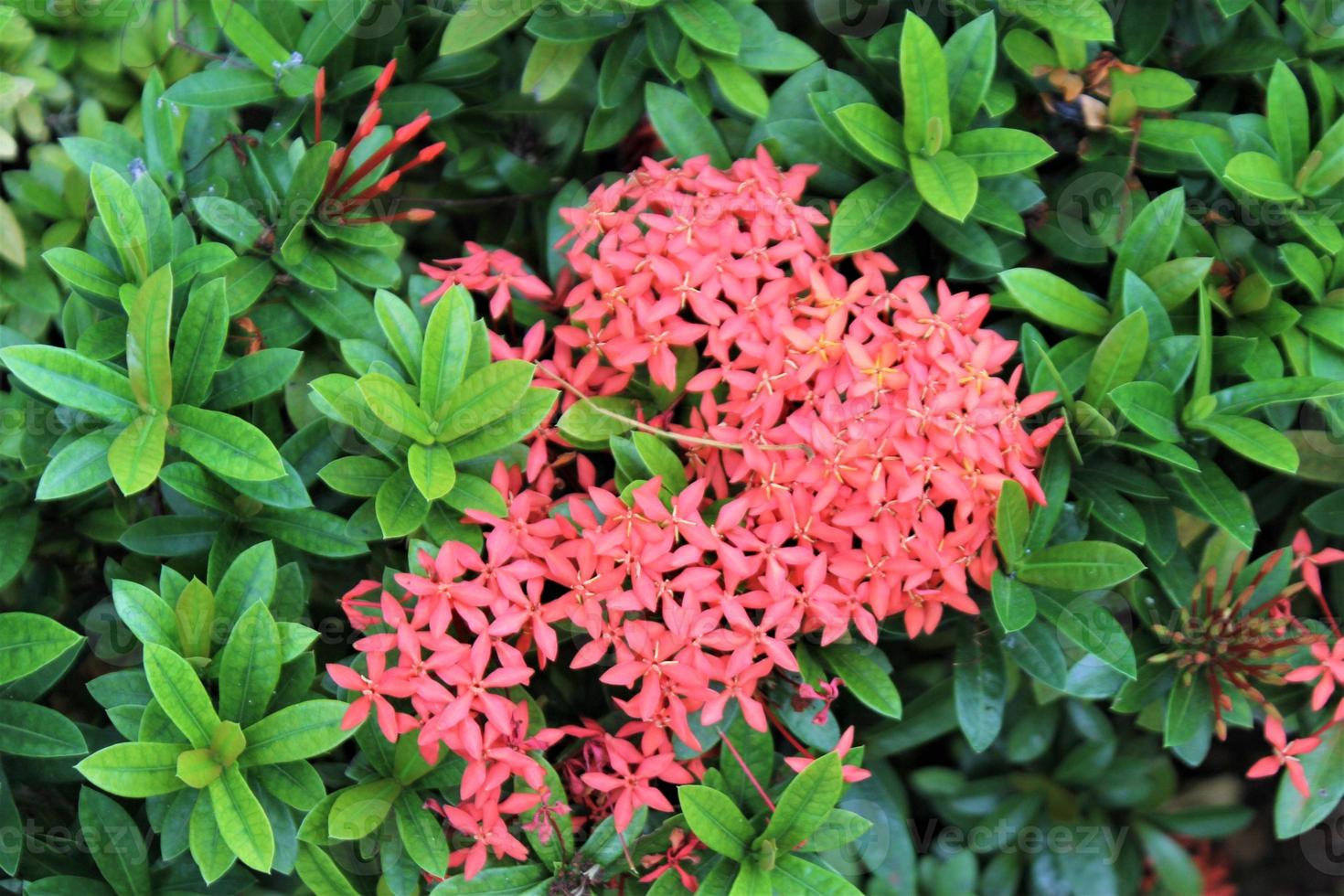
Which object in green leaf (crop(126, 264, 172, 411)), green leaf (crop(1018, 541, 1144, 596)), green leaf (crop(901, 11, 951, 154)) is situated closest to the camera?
green leaf (crop(126, 264, 172, 411))

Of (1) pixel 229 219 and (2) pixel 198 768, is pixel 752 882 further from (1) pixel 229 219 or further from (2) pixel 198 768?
(1) pixel 229 219

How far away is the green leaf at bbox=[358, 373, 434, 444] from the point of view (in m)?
1.68

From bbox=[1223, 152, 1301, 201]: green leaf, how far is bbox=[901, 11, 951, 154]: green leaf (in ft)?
1.61

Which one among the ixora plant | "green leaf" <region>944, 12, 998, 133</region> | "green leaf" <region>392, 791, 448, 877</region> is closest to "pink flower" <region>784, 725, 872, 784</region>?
the ixora plant

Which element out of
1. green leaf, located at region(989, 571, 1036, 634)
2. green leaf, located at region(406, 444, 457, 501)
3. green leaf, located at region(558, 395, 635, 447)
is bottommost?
green leaf, located at region(989, 571, 1036, 634)

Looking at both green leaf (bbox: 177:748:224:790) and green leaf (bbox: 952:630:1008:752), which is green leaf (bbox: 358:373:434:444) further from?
green leaf (bbox: 952:630:1008:752)

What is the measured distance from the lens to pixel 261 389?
6.17 feet

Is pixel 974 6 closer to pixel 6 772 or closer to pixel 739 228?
pixel 739 228

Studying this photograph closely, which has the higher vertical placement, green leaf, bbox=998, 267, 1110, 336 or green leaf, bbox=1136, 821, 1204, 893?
green leaf, bbox=998, 267, 1110, 336

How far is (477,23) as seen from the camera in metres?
2.09

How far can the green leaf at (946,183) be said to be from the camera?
1.91 meters

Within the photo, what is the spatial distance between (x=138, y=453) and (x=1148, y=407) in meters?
1.60

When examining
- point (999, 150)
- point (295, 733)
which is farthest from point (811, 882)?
point (999, 150)

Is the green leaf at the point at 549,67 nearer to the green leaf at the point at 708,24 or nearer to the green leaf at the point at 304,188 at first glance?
the green leaf at the point at 708,24
